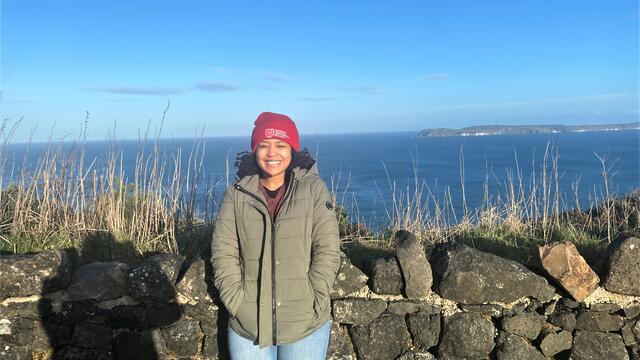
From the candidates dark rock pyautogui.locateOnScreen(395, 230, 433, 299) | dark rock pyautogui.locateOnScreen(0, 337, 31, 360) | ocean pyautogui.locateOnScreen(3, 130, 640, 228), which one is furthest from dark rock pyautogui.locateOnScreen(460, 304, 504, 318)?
dark rock pyautogui.locateOnScreen(0, 337, 31, 360)

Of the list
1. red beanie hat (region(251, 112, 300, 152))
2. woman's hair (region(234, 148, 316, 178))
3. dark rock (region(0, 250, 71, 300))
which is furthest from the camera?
dark rock (region(0, 250, 71, 300))

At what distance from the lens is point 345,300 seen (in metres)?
3.28

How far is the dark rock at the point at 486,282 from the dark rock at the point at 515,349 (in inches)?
10.1

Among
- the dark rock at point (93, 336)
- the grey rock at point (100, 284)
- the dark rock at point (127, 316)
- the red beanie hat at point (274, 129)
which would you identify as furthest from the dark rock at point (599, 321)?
the dark rock at point (93, 336)

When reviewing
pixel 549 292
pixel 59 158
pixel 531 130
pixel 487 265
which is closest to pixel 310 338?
pixel 487 265

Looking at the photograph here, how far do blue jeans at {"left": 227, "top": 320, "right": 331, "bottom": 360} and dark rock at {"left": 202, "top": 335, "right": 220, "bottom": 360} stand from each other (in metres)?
0.82

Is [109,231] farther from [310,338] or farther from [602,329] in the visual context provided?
[602,329]

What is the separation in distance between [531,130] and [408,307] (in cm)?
13606

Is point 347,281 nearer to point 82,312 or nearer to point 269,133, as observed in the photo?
point 269,133

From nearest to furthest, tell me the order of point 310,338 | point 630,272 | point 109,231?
point 310,338
point 630,272
point 109,231

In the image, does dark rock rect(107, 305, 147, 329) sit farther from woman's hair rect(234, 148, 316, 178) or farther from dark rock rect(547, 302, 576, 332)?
dark rock rect(547, 302, 576, 332)

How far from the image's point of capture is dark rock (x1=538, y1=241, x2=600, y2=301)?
315 cm

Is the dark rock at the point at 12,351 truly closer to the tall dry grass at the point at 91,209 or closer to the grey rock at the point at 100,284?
the grey rock at the point at 100,284

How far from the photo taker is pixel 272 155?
8.59ft
